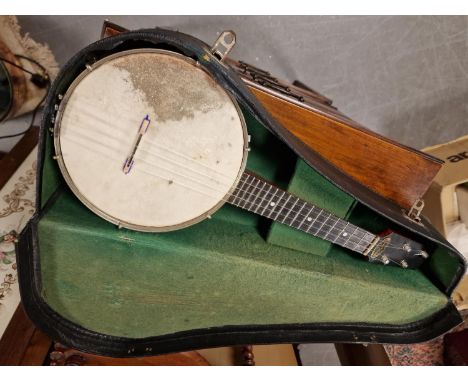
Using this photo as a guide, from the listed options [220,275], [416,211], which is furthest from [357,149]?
[220,275]

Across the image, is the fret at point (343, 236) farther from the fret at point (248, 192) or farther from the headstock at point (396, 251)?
the fret at point (248, 192)

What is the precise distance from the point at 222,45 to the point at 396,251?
670 mm

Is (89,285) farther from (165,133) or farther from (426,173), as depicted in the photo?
A: (426,173)

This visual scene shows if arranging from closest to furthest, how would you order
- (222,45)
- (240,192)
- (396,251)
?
(222,45)
(240,192)
(396,251)

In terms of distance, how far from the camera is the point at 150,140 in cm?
79

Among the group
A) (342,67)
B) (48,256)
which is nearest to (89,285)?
(48,256)

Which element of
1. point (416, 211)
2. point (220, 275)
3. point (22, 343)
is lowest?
point (22, 343)

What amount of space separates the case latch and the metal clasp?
2.11 ft

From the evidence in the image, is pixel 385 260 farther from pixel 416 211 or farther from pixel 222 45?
pixel 222 45

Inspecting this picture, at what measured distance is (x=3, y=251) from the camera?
3.67 feet

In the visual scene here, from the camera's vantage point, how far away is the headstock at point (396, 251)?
0.96 meters

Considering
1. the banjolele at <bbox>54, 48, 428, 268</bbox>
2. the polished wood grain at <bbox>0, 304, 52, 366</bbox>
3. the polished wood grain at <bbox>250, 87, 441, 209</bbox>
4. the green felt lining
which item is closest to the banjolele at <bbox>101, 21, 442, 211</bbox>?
the polished wood grain at <bbox>250, 87, 441, 209</bbox>

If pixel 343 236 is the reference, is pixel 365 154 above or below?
above

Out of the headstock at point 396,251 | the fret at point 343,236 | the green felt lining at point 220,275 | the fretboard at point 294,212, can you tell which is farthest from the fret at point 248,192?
the headstock at point 396,251
